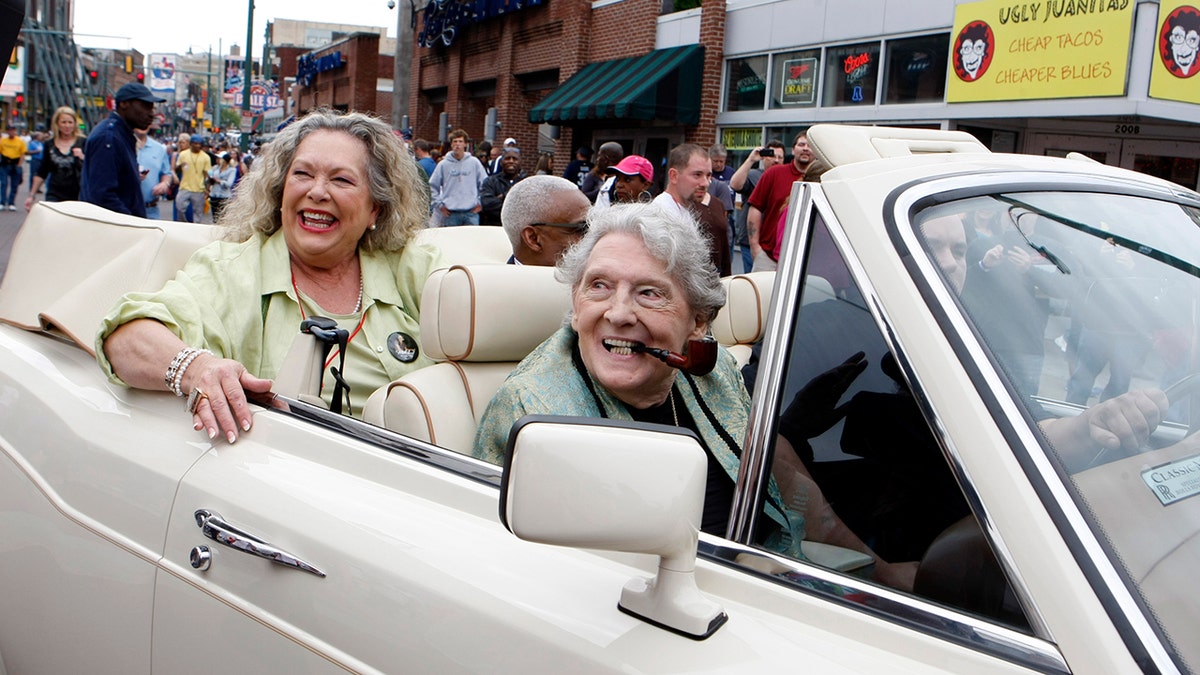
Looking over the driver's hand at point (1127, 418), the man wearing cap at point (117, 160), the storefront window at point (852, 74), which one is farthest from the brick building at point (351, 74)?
the driver's hand at point (1127, 418)

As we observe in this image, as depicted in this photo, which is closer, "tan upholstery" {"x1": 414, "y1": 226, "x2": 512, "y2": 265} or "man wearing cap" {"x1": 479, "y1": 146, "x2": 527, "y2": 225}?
"tan upholstery" {"x1": 414, "y1": 226, "x2": 512, "y2": 265}

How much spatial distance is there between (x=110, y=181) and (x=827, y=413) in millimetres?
6682

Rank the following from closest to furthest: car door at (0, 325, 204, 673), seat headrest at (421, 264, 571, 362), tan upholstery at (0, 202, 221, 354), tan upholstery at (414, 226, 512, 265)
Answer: car door at (0, 325, 204, 673), seat headrest at (421, 264, 571, 362), tan upholstery at (0, 202, 221, 354), tan upholstery at (414, 226, 512, 265)

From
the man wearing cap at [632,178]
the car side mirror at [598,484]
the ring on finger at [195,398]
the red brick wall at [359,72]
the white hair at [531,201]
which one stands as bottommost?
the ring on finger at [195,398]

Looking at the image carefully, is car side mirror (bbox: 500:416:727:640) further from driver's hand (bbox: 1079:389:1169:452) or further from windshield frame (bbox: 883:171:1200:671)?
driver's hand (bbox: 1079:389:1169:452)

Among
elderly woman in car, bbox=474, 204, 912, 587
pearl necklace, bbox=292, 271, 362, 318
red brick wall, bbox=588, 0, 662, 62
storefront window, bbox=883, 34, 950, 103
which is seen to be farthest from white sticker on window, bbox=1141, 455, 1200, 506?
red brick wall, bbox=588, 0, 662, 62

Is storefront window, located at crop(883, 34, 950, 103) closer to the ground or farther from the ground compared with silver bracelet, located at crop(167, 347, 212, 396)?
farther from the ground

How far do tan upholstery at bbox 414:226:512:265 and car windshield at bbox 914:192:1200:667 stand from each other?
229 centimetres

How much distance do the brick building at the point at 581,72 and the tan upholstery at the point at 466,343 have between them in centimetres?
1476

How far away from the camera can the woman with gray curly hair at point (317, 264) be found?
106 inches

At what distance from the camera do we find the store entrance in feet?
36.2

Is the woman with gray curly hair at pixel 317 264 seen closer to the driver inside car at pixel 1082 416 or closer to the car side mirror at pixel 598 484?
the car side mirror at pixel 598 484

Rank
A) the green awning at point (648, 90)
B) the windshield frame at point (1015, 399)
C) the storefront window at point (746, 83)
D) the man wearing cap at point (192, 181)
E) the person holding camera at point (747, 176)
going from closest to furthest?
the windshield frame at point (1015, 399), the person holding camera at point (747, 176), the man wearing cap at point (192, 181), the storefront window at point (746, 83), the green awning at point (648, 90)

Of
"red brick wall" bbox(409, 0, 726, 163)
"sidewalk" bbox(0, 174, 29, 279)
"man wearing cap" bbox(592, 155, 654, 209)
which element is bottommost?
"sidewalk" bbox(0, 174, 29, 279)
